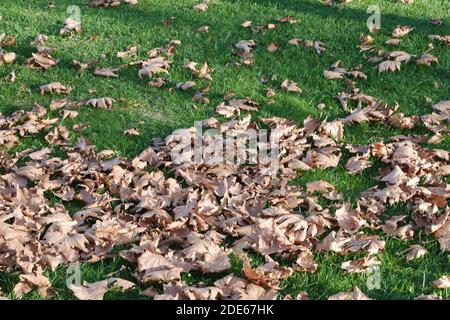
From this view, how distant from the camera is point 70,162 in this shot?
226 inches

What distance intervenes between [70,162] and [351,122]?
2544 millimetres

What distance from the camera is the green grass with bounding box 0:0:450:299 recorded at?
4.40 m

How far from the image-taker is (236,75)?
7.38 m

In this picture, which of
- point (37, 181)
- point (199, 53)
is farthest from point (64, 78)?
point (37, 181)

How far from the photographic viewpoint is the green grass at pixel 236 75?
4.40m

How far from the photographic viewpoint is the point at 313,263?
4395 millimetres
